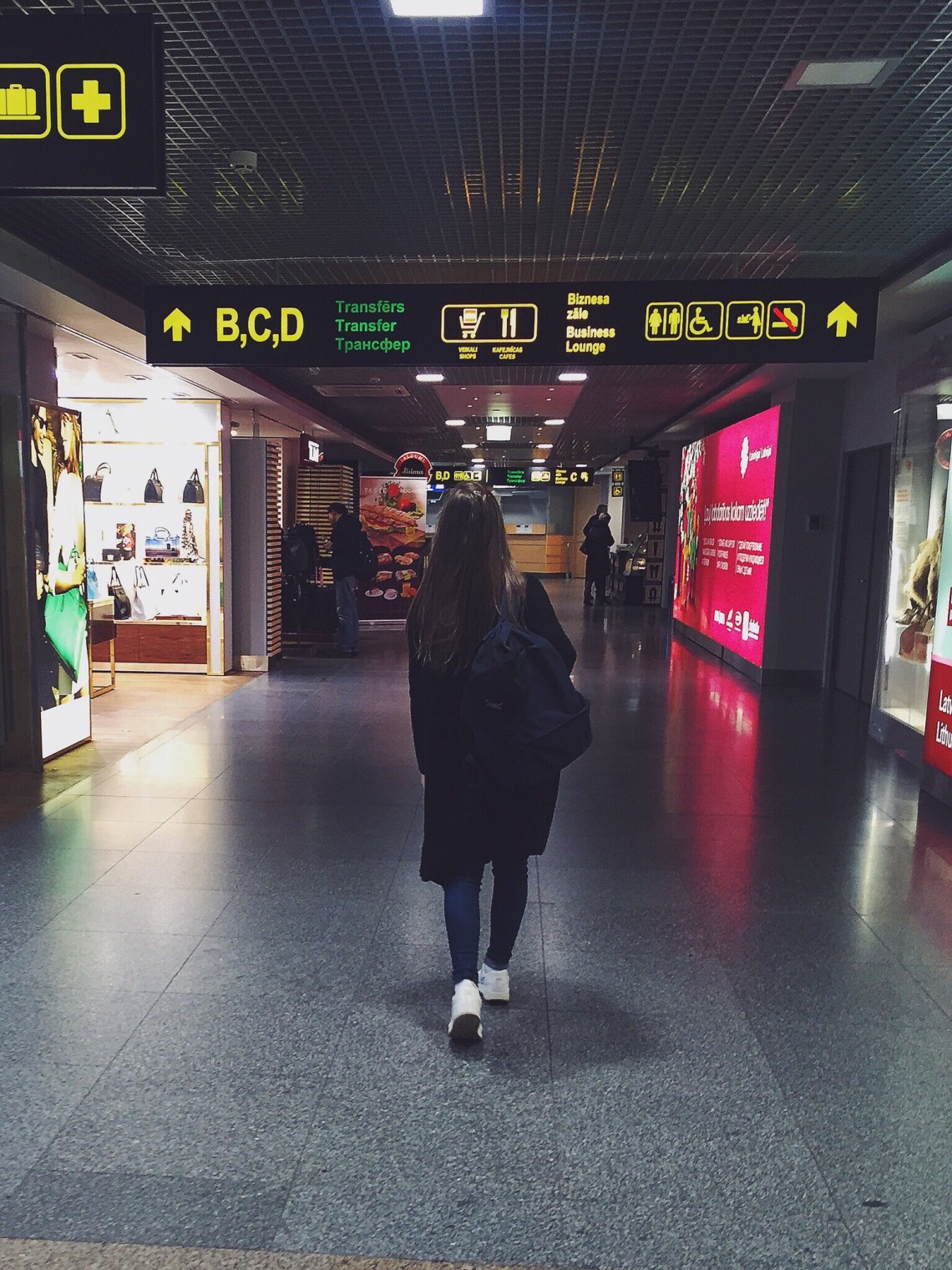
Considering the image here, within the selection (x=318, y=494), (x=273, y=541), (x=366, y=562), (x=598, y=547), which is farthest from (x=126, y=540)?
(x=598, y=547)

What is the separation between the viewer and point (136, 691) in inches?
316

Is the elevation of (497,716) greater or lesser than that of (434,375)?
lesser

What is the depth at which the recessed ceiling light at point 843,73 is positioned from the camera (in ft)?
10.1

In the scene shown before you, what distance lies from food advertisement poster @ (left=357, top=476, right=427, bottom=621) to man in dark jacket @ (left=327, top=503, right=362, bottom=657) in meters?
2.19

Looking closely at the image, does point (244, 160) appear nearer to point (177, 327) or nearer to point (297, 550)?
point (177, 327)

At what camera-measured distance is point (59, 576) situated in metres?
5.62

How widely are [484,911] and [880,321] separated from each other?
4.78 meters

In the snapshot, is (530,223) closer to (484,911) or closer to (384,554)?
(484,911)

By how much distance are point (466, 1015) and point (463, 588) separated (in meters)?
1.16

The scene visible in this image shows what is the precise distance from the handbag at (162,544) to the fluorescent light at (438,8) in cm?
681

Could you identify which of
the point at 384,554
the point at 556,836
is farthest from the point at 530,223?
the point at 384,554

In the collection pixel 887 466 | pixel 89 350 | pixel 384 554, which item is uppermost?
pixel 89 350

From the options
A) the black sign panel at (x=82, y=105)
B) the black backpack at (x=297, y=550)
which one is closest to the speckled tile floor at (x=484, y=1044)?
the black sign panel at (x=82, y=105)

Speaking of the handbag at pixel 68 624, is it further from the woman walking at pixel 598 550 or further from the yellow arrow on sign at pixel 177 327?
the woman walking at pixel 598 550
